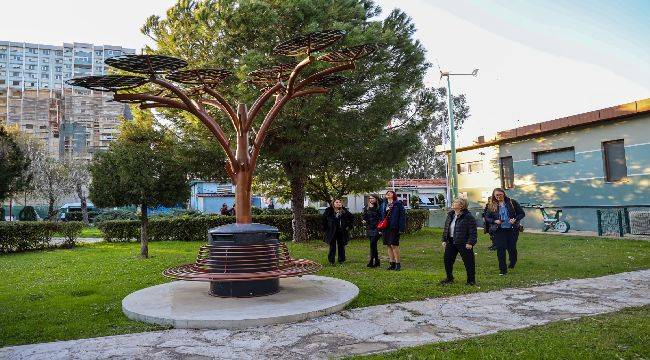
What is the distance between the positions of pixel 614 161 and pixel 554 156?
2.91 meters

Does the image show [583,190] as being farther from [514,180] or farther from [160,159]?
[160,159]

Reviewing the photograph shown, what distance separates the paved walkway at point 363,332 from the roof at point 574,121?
42.9 ft

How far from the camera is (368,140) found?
1597 centimetres

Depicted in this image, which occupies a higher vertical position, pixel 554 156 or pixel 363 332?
pixel 554 156

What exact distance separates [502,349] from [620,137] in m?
17.6

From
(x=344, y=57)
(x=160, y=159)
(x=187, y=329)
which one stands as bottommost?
(x=187, y=329)

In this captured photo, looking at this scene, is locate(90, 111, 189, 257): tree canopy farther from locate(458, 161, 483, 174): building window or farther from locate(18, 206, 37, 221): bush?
locate(18, 206, 37, 221): bush

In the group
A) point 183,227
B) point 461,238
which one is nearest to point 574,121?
point 461,238

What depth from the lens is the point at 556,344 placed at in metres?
4.38

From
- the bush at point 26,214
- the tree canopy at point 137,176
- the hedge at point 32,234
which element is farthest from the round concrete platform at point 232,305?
the bush at point 26,214

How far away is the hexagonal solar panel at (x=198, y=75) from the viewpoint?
8688 millimetres

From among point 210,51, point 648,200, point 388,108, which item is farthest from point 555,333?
point 648,200

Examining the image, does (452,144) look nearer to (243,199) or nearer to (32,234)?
(243,199)

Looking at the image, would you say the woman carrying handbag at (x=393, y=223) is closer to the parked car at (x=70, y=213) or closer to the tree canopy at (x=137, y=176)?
the tree canopy at (x=137, y=176)
